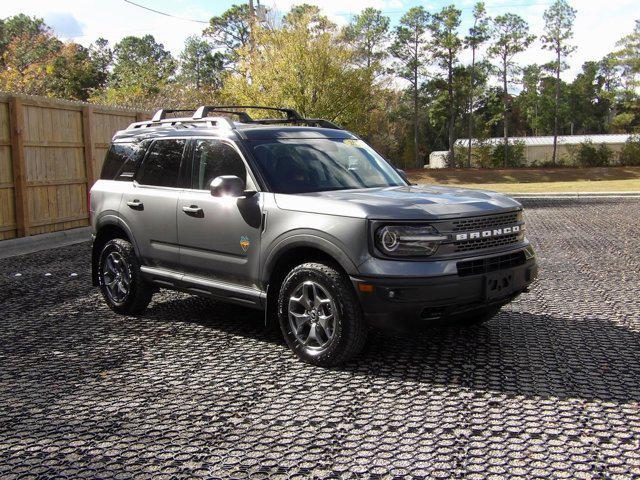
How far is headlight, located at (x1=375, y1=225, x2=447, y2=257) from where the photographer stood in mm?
4715

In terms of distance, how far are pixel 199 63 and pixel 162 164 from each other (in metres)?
81.4

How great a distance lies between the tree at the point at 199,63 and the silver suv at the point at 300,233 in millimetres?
75661

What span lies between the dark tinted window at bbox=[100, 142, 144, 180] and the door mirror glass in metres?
1.80

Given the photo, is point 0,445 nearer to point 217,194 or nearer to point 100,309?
point 217,194

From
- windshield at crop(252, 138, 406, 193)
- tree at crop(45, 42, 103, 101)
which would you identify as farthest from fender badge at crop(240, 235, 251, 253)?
tree at crop(45, 42, 103, 101)

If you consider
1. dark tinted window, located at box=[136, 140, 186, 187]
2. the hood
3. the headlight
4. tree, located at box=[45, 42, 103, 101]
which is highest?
tree, located at box=[45, 42, 103, 101]

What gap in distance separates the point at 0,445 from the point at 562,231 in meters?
12.3

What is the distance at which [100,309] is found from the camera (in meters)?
7.30

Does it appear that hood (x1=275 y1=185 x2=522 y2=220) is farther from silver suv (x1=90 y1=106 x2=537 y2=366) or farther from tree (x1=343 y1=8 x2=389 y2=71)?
tree (x1=343 y1=8 x2=389 y2=71)

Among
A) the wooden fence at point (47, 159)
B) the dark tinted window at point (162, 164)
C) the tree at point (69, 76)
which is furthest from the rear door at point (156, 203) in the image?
the tree at point (69, 76)

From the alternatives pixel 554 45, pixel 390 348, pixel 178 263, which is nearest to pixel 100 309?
pixel 178 263

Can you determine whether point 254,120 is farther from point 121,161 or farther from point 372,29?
point 372,29

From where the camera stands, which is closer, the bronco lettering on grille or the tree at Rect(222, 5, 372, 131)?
the bronco lettering on grille

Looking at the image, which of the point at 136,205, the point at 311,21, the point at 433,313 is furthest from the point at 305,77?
the point at 433,313
